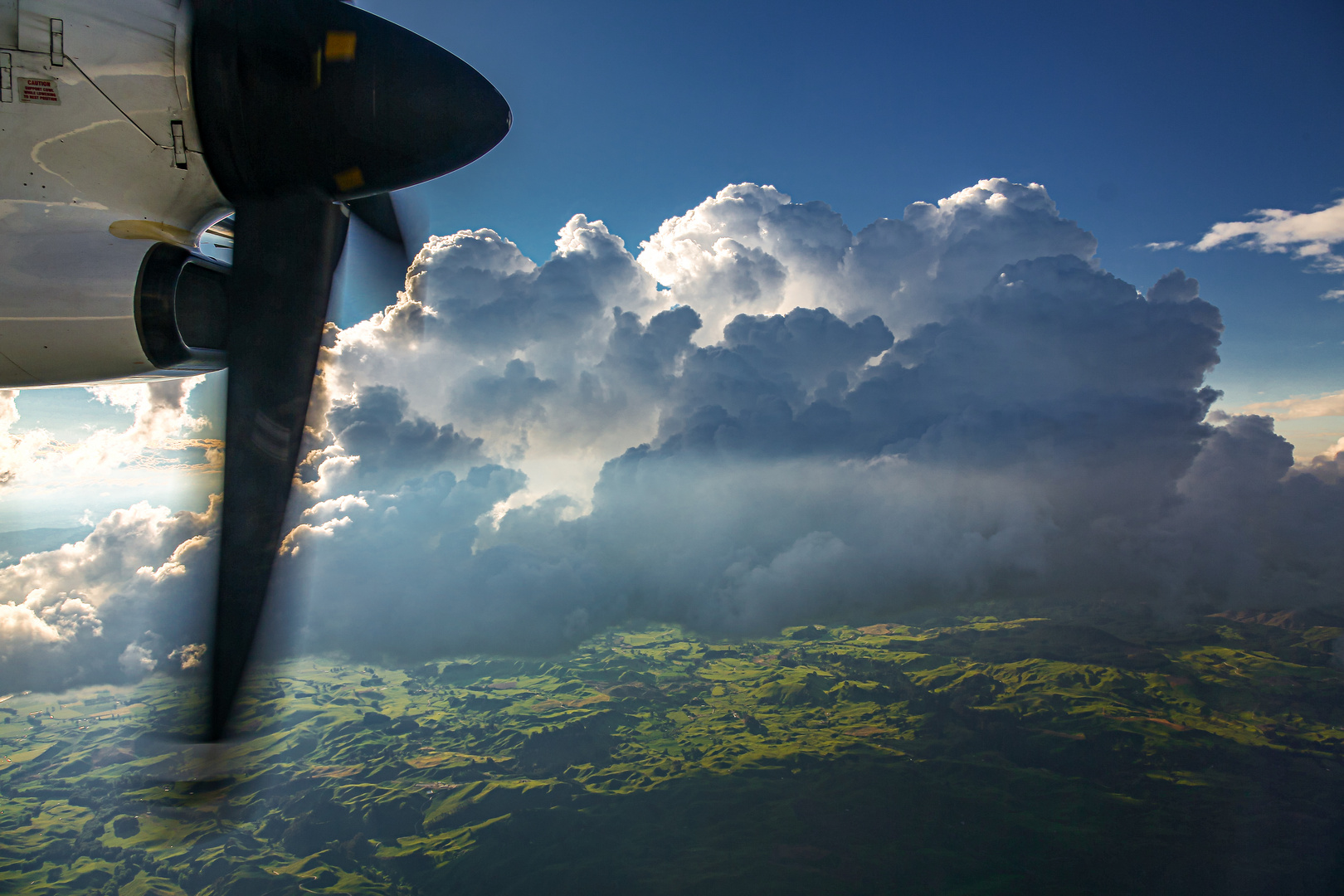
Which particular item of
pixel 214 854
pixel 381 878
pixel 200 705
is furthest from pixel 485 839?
pixel 200 705

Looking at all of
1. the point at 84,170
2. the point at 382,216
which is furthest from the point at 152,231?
the point at 382,216

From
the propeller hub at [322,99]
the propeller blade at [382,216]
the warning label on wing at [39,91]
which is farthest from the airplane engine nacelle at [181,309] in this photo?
the propeller blade at [382,216]

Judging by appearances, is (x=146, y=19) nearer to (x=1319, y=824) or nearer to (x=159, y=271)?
(x=159, y=271)

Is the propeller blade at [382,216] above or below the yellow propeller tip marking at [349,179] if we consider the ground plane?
above

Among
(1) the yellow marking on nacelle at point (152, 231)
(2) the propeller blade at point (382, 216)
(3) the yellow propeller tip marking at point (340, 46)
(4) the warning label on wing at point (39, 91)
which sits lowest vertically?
(1) the yellow marking on nacelle at point (152, 231)

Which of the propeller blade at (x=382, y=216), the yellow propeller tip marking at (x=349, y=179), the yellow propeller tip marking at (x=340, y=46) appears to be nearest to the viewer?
the yellow propeller tip marking at (x=340, y=46)

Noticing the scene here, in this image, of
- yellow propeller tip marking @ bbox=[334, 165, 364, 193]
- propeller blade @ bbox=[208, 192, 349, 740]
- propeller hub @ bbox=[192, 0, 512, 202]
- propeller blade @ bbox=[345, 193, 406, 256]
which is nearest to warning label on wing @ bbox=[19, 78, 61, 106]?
propeller hub @ bbox=[192, 0, 512, 202]

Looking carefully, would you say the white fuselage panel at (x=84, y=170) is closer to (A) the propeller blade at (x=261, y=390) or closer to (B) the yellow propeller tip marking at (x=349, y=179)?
(A) the propeller blade at (x=261, y=390)
